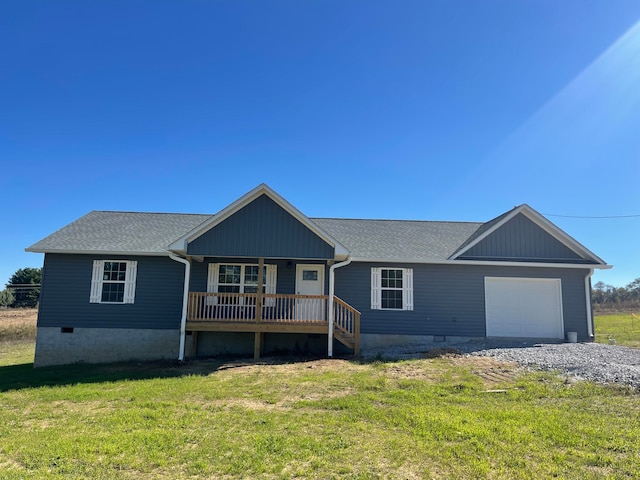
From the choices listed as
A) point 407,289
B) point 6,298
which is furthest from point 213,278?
point 6,298

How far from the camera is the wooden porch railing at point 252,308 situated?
38.6ft

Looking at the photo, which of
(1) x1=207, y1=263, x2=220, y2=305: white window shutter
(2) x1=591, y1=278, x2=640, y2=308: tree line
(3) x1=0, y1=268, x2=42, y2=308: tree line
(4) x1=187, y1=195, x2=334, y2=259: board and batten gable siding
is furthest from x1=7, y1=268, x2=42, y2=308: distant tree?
(2) x1=591, y1=278, x2=640, y2=308: tree line

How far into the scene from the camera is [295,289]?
43.6ft

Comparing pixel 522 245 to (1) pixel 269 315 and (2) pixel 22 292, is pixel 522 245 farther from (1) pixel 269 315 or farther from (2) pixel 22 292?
(2) pixel 22 292

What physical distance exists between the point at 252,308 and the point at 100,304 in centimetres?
506

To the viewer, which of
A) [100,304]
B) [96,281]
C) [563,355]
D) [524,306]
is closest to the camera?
[563,355]

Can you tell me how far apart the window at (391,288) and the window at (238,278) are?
3.53m

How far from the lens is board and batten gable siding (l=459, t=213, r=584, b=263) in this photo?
13.7 meters

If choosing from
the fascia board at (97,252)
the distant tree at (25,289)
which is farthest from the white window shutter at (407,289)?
the distant tree at (25,289)

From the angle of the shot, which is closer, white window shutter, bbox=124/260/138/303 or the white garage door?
white window shutter, bbox=124/260/138/303

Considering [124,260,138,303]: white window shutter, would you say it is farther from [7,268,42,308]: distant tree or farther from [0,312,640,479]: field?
[7,268,42,308]: distant tree

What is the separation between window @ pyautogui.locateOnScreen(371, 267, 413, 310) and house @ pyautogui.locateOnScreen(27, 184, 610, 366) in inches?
1.4

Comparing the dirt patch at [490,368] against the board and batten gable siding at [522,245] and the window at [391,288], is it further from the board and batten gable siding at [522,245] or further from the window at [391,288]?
the board and batten gable siding at [522,245]

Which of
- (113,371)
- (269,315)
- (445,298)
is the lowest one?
(113,371)
